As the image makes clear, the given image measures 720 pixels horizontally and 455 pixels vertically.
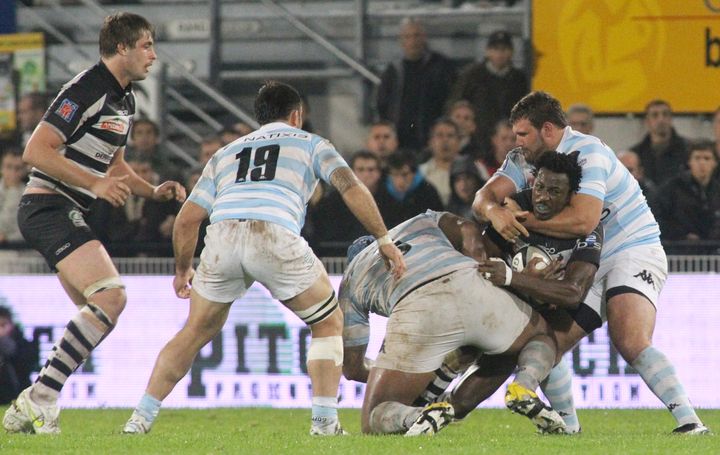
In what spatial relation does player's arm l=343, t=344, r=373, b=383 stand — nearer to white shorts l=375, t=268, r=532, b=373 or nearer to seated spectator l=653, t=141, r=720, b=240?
white shorts l=375, t=268, r=532, b=373

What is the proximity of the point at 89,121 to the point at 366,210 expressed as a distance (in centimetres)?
183

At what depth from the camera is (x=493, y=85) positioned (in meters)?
13.1

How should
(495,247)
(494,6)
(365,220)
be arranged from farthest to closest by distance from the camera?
(494,6), (495,247), (365,220)

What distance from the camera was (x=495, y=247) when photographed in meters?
8.50

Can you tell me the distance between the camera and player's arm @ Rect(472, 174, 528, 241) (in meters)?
8.20

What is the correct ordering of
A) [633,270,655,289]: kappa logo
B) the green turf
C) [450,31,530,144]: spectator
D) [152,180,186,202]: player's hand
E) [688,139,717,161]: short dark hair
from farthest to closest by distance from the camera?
[450,31,530,144]: spectator, [688,139,717,161]: short dark hair, [152,180,186,202]: player's hand, [633,270,655,289]: kappa logo, the green turf

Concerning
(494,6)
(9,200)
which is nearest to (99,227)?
(9,200)

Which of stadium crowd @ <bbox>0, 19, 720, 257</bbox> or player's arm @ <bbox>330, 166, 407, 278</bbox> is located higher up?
stadium crowd @ <bbox>0, 19, 720, 257</bbox>

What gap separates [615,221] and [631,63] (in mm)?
4876

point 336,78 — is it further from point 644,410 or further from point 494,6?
point 644,410

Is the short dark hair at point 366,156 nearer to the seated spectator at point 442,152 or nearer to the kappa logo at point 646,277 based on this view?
the seated spectator at point 442,152

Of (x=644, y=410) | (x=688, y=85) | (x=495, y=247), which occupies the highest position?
(x=688, y=85)

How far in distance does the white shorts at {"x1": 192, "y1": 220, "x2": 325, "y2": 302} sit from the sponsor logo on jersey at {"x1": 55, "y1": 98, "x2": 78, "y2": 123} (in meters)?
1.11

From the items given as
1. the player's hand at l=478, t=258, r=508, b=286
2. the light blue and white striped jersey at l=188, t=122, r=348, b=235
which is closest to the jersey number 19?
the light blue and white striped jersey at l=188, t=122, r=348, b=235
